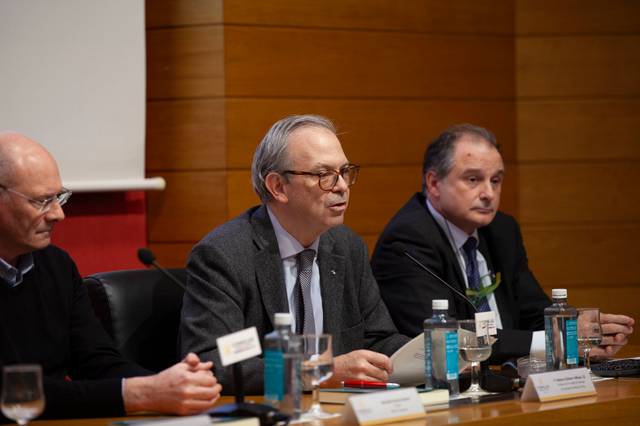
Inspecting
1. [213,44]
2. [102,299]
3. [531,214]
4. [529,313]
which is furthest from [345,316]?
[531,214]

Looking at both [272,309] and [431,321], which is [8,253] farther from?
[431,321]

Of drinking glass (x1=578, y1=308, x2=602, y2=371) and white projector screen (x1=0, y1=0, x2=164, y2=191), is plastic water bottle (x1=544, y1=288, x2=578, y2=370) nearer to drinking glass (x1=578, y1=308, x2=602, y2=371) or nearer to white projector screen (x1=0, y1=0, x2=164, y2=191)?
drinking glass (x1=578, y1=308, x2=602, y2=371)

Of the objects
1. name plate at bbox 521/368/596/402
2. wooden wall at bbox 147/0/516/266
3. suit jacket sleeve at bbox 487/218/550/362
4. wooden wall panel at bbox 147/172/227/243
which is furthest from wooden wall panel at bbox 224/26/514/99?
name plate at bbox 521/368/596/402

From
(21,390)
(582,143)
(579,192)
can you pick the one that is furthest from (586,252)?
(21,390)

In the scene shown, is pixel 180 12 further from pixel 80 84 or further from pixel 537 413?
pixel 537 413

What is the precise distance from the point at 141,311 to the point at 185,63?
2.21m

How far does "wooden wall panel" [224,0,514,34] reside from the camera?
4906mm

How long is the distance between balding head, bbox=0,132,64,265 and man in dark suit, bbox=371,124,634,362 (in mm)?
1231

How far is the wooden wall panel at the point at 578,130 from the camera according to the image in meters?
5.54

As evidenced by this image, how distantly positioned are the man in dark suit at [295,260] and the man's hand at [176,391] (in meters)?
0.47

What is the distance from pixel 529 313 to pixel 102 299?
1694mm

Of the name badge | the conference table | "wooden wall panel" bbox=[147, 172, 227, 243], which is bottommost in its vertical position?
the conference table

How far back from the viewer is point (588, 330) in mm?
2953

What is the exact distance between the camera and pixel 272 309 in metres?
2.86
